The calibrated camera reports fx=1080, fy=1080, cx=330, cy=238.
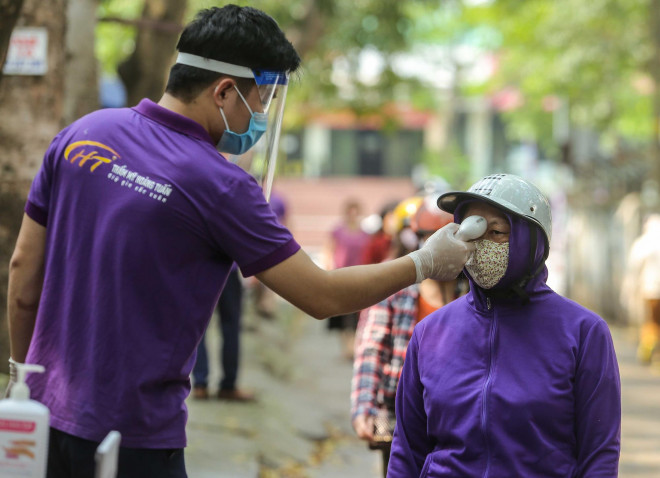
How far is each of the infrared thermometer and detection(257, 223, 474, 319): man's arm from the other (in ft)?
0.08

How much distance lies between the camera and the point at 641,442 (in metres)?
10.1

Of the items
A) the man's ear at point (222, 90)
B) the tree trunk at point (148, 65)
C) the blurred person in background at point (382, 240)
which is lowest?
the blurred person in background at point (382, 240)

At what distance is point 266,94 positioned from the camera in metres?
3.23

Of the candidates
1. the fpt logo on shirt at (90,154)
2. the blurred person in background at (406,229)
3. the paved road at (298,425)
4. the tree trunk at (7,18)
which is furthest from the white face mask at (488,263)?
the paved road at (298,425)

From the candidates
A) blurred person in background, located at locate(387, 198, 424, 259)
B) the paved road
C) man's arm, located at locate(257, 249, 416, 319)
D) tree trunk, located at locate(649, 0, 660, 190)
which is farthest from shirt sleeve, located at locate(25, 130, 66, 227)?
tree trunk, located at locate(649, 0, 660, 190)

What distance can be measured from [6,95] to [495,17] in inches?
774

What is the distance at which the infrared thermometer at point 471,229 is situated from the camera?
3.25 m

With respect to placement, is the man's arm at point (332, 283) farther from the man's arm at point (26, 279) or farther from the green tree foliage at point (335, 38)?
the green tree foliage at point (335, 38)

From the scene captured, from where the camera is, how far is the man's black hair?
10.1ft

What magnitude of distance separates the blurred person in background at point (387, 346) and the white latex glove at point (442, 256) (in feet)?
4.86

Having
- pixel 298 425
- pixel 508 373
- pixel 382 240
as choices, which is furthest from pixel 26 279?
pixel 382 240

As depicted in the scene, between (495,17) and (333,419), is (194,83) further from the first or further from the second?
(495,17)

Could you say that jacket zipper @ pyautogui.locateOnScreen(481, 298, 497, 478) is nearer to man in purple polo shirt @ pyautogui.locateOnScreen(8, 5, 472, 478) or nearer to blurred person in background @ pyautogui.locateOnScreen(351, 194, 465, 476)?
man in purple polo shirt @ pyautogui.locateOnScreen(8, 5, 472, 478)

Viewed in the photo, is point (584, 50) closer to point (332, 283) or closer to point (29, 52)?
point (29, 52)
